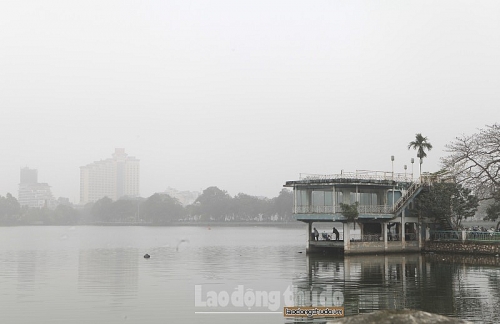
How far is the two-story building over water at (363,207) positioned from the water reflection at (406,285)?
5.56 metres

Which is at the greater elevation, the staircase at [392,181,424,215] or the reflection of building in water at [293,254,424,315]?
the staircase at [392,181,424,215]

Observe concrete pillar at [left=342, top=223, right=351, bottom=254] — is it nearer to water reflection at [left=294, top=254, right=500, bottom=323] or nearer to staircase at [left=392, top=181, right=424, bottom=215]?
water reflection at [left=294, top=254, right=500, bottom=323]

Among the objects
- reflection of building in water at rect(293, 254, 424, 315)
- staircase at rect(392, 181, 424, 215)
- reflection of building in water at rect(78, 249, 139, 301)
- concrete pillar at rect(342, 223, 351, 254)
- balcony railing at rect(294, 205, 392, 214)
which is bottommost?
reflection of building in water at rect(78, 249, 139, 301)

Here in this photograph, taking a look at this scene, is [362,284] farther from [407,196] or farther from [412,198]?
[412,198]

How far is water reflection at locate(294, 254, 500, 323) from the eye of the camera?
81.1 feet

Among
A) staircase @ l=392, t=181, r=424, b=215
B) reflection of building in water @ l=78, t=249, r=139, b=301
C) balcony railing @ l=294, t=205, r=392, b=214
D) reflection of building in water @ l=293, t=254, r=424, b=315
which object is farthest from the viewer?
staircase @ l=392, t=181, r=424, b=215

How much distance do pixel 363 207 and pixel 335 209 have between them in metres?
3.21

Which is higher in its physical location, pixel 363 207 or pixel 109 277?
pixel 363 207

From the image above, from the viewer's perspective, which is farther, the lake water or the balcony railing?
the balcony railing

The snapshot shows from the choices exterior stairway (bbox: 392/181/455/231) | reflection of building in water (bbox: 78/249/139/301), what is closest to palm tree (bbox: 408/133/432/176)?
exterior stairway (bbox: 392/181/455/231)

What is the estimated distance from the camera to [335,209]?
55.6 metres

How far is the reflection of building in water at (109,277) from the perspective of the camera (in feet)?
106

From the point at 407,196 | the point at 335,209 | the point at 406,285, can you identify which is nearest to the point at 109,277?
the point at 406,285

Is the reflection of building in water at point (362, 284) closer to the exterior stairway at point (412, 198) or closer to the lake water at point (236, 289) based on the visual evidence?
the lake water at point (236, 289)
